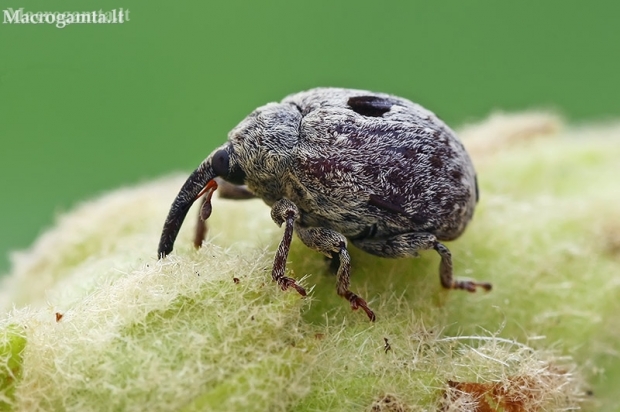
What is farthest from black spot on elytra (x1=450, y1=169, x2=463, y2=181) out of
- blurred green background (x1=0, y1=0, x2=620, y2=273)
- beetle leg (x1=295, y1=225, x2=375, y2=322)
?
blurred green background (x1=0, y1=0, x2=620, y2=273)

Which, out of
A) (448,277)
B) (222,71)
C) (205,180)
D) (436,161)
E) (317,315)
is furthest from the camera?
(222,71)

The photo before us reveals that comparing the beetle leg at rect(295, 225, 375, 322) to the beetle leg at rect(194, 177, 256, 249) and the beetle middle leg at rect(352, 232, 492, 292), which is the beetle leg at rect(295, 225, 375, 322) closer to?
the beetle middle leg at rect(352, 232, 492, 292)

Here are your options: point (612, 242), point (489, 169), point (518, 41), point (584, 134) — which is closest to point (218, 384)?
point (612, 242)

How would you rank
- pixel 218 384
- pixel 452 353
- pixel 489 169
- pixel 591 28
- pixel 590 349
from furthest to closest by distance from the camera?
pixel 591 28
pixel 489 169
pixel 590 349
pixel 452 353
pixel 218 384

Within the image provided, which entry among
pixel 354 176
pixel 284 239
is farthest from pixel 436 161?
pixel 284 239

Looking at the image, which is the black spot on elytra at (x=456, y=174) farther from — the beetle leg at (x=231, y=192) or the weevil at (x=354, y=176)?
the beetle leg at (x=231, y=192)

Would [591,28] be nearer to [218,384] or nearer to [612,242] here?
Answer: [612,242]

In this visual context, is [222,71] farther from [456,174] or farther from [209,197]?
[456,174]
